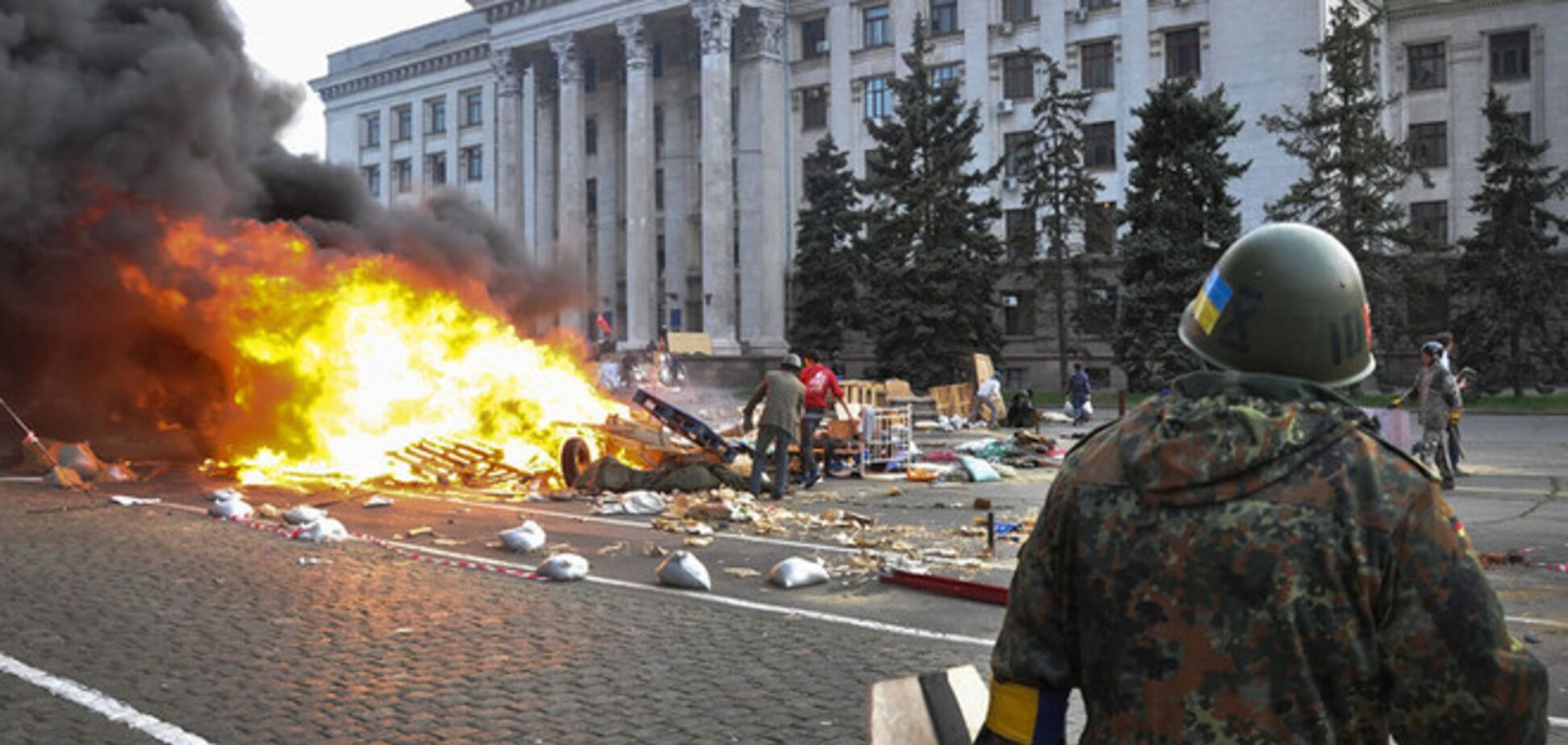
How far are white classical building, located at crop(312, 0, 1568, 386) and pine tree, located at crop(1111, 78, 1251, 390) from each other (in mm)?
4047

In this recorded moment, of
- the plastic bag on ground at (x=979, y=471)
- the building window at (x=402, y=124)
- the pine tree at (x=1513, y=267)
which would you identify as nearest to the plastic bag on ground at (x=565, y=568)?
the plastic bag on ground at (x=979, y=471)

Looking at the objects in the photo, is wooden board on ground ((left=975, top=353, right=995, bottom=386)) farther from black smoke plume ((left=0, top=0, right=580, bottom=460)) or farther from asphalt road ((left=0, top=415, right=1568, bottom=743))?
asphalt road ((left=0, top=415, right=1568, bottom=743))

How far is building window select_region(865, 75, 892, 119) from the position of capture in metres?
53.7

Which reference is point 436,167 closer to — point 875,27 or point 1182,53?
point 875,27

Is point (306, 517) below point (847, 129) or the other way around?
below

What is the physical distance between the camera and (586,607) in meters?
7.73

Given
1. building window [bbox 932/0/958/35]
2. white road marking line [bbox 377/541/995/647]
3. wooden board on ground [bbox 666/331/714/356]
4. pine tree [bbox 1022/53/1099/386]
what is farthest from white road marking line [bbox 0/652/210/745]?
building window [bbox 932/0/958/35]

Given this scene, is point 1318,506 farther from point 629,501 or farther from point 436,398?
point 436,398

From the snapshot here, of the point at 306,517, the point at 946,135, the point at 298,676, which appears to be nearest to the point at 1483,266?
the point at 946,135

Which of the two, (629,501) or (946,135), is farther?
(946,135)

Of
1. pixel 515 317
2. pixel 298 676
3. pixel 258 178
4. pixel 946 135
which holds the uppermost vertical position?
pixel 946 135

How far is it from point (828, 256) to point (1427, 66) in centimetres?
2496

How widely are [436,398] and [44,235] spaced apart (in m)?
5.45

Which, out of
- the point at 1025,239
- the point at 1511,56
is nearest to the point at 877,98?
the point at 1025,239
